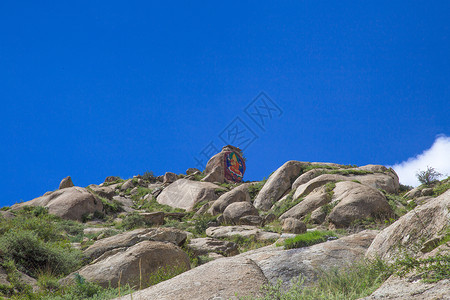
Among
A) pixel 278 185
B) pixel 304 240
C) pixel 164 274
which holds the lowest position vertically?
pixel 304 240

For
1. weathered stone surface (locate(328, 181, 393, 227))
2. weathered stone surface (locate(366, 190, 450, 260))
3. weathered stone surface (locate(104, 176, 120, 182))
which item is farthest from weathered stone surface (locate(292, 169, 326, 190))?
weathered stone surface (locate(104, 176, 120, 182))

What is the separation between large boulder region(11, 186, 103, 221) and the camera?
24780 mm

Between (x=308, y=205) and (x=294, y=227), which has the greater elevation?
(x=308, y=205)

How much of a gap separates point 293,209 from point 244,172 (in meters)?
27.4

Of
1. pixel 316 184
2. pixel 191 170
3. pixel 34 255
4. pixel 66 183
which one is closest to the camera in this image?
pixel 34 255

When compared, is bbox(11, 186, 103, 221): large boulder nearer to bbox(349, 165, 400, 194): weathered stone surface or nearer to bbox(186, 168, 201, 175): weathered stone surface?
bbox(349, 165, 400, 194): weathered stone surface

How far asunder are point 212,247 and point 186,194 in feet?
70.5

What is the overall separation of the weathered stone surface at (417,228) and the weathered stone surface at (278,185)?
65.4ft

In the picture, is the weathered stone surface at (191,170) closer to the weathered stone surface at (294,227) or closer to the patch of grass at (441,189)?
the patch of grass at (441,189)

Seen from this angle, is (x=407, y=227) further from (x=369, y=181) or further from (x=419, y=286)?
(x=369, y=181)

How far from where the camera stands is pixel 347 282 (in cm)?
557

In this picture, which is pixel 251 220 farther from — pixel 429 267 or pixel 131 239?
pixel 429 267

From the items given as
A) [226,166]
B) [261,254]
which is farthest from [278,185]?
[261,254]

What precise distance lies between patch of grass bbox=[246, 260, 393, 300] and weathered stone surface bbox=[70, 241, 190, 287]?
4.66m
